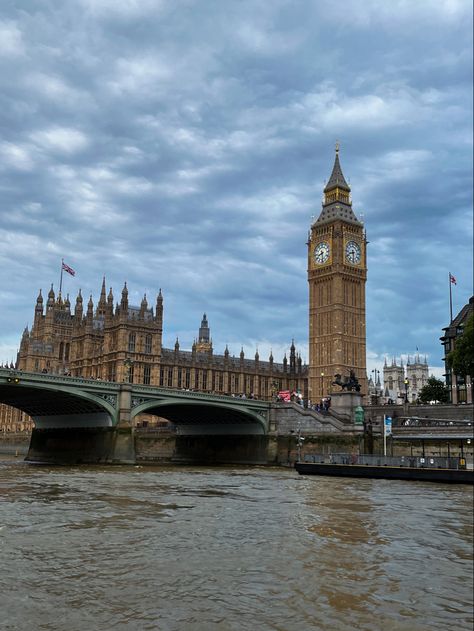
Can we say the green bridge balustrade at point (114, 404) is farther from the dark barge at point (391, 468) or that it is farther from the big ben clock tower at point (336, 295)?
the big ben clock tower at point (336, 295)

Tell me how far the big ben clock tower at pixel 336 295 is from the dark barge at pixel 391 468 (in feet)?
231

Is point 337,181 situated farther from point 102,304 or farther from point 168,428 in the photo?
point 168,428

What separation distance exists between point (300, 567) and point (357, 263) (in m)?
116

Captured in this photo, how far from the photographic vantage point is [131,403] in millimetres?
62656

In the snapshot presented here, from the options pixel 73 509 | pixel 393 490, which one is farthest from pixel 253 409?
pixel 73 509

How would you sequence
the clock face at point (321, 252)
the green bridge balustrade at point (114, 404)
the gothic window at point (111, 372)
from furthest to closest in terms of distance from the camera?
the clock face at point (321, 252) < the gothic window at point (111, 372) < the green bridge balustrade at point (114, 404)

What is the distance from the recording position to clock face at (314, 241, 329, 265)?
126m

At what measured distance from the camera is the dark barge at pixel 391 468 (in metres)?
39.4

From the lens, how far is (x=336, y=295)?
4820 inches

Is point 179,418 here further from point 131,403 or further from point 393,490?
point 393,490

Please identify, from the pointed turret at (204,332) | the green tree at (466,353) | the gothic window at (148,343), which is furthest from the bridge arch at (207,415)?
the pointed turret at (204,332)

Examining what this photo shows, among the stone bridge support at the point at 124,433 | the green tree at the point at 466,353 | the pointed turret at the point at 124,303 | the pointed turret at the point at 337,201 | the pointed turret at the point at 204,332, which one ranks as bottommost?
the stone bridge support at the point at 124,433

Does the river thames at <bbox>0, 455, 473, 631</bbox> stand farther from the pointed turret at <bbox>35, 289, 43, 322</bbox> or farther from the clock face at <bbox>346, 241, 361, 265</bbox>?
the pointed turret at <bbox>35, 289, 43, 322</bbox>

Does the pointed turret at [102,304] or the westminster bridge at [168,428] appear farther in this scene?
the pointed turret at [102,304]
